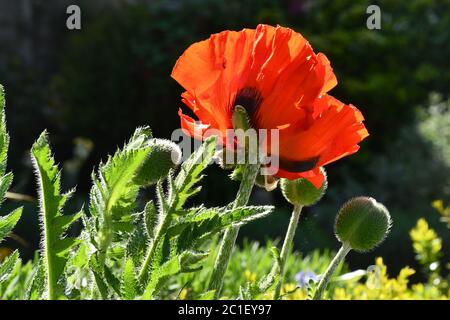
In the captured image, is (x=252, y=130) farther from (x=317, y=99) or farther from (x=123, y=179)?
(x=123, y=179)

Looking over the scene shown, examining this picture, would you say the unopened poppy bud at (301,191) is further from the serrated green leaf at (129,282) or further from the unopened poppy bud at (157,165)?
the serrated green leaf at (129,282)

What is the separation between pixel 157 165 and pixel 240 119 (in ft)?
0.41

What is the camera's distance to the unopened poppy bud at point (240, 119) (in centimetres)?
103

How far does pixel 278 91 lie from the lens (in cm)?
103

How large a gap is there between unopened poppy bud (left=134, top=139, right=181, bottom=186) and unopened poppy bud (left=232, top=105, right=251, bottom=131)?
10cm

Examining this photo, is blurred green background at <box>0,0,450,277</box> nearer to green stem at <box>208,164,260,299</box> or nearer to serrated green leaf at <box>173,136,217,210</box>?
green stem at <box>208,164,260,299</box>

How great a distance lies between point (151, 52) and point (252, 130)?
650cm

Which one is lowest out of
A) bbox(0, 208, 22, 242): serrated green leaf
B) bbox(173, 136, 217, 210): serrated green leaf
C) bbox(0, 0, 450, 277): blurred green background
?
bbox(0, 0, 450, 277): blurred green background

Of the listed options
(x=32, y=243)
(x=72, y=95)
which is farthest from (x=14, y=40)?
(x=32, y=243)

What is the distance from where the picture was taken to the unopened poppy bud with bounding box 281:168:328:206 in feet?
4.01

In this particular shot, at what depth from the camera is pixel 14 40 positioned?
8.35 m

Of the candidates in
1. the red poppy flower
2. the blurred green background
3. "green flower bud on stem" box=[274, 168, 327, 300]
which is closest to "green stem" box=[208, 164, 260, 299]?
the red poppy flower

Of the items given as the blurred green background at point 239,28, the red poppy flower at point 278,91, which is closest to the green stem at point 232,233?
the red poppy flower at point 278,91

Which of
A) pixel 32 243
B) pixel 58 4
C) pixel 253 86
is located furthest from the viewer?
pixel 58 4
